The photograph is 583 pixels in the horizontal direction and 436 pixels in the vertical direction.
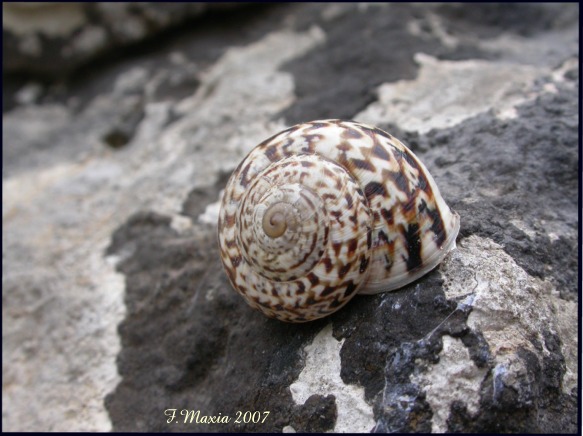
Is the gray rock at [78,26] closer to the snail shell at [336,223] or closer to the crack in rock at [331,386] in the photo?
the snail shell at [336,223]

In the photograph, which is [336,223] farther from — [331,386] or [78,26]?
[78,26]

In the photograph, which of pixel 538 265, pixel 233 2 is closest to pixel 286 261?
→ pixel 538 265

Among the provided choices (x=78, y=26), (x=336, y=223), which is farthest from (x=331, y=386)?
(x=78, y=26)

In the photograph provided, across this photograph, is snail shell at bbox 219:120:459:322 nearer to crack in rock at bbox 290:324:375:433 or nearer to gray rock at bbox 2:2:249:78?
crack in rock at bbox 290:324:375:433

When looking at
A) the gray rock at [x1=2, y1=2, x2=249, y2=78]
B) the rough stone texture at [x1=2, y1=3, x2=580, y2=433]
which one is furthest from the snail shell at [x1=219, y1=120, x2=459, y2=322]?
the gray rock at [x1=2, y1=2, x2=249, y2=78]

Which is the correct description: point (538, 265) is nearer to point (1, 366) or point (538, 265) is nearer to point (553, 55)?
point (553, 55)

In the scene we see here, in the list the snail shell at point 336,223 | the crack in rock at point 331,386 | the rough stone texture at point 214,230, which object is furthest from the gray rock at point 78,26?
the crack in rock at point 331,386
